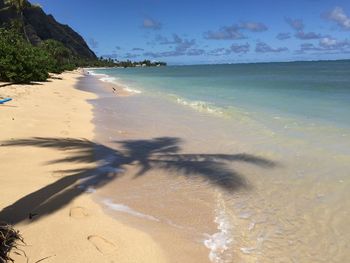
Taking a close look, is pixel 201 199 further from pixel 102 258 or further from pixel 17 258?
pixel 17 258

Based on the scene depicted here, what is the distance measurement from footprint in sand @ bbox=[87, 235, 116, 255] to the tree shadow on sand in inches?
38.0

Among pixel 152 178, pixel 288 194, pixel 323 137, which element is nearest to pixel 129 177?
pixel 152 178

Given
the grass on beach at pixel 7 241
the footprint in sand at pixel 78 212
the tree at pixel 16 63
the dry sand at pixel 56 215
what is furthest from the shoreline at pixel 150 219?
the tree at pixel 16 63

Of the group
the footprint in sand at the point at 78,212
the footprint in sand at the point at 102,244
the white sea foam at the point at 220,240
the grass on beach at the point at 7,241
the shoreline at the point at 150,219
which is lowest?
the white sea foam at the point at 220,240

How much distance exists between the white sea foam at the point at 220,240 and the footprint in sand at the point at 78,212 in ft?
5.95

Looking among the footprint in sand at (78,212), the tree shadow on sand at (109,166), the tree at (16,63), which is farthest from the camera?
the tree at (16,63)

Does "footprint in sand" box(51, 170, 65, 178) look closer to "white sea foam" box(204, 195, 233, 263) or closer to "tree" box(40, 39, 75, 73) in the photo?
"white sea foam" box(204, 195, 233, 263)

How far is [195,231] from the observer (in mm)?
5672

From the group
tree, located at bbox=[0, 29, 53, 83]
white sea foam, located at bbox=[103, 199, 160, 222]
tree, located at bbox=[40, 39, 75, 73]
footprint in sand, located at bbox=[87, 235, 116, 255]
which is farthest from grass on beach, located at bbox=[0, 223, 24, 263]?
tree, located at bbox=[40, 39, 75, 73]

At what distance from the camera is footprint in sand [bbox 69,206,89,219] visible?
5832mm

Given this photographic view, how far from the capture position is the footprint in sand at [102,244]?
4.85m

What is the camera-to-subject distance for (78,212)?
5973mm

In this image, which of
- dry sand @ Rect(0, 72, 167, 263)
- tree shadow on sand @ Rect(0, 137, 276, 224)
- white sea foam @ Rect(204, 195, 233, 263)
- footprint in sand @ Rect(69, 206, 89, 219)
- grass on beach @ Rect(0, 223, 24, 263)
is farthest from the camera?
tree shadow on sand @ Rect(0, 137, 276, 224)

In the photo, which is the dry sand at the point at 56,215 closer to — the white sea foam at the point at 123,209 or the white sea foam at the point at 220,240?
the white sea foam at the point at 123,209
